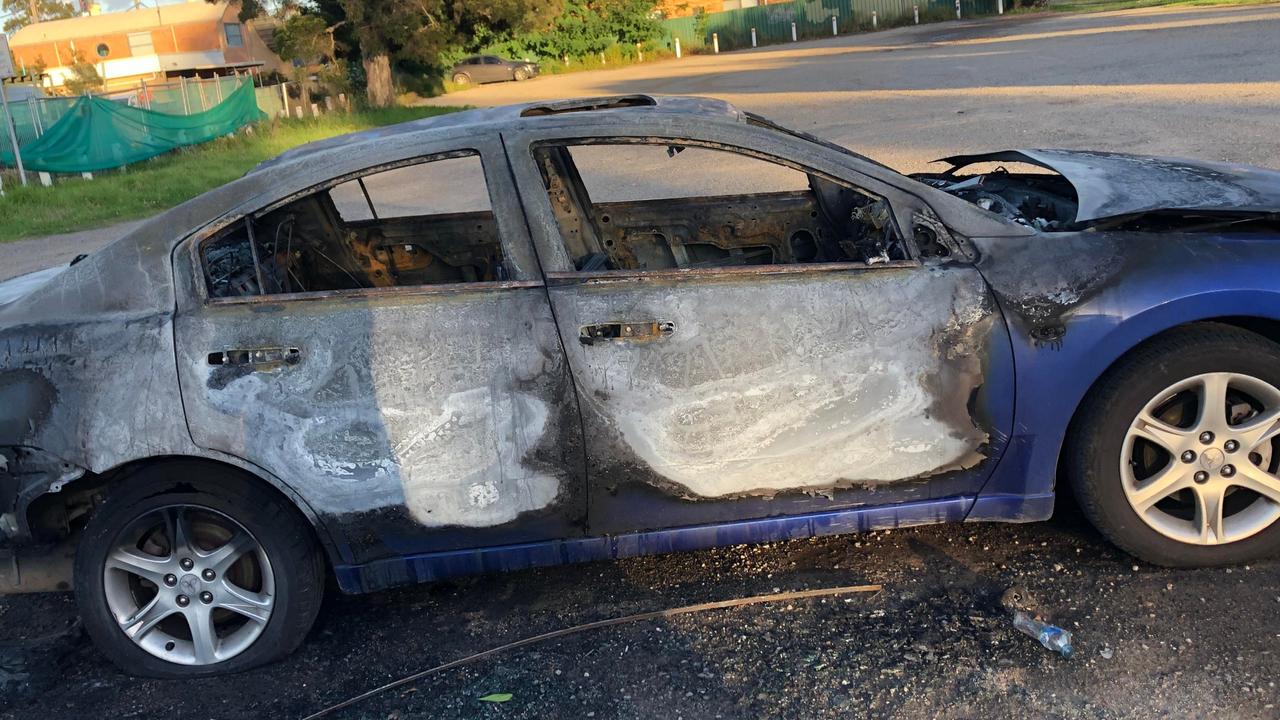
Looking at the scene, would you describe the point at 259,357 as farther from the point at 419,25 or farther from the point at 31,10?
the point at 31,10

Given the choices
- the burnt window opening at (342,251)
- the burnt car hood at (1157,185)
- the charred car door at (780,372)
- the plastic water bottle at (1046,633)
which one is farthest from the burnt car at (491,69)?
the plastic water bottle at (1046,633)

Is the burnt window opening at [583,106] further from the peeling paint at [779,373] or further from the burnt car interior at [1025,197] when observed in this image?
the burnt car interior at [1025,197]

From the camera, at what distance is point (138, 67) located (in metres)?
62.6

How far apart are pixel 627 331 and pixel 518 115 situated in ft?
3.08

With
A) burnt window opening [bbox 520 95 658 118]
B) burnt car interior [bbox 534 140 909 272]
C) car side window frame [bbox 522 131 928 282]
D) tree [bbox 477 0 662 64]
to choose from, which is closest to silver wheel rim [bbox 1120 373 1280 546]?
car side window frame [bbox 522 131 928 282]

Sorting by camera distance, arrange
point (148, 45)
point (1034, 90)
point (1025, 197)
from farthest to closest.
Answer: point (148, 45), point (1034, 90), point (1025, 197)

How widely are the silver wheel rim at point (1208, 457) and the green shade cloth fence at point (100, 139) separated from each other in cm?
1995

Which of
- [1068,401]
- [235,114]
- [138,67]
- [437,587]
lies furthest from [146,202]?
[138,67]

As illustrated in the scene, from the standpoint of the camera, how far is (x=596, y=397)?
3.19 meters

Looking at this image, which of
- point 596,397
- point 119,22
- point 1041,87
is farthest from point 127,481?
point 119,22

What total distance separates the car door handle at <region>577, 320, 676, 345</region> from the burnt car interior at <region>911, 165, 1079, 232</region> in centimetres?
124

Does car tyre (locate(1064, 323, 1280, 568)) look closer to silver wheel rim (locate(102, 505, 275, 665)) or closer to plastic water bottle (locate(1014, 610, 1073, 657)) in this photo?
plastic water bottle (locate(1014, 610, 1073, 657))

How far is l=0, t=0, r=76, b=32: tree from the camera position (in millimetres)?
92188

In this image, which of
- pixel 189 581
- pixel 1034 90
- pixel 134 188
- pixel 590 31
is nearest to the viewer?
pixel 189 581
